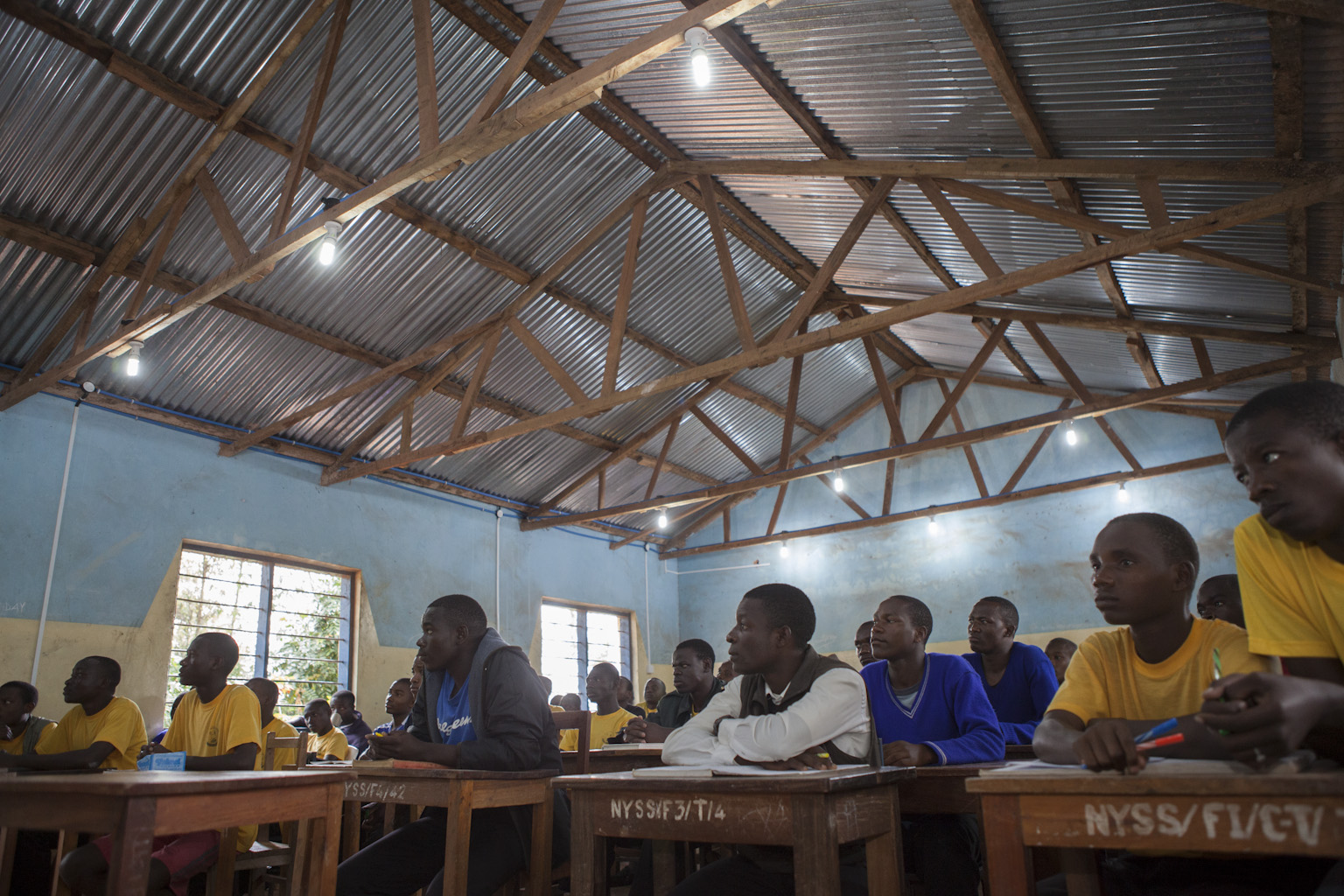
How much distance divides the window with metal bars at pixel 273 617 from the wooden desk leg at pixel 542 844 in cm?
632

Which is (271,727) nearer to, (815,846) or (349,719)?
(349,719)

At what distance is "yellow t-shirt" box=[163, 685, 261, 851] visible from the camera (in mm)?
3762

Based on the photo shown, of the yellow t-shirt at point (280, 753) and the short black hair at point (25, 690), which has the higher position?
the short black hair at point (25, 690)

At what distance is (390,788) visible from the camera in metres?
3.32

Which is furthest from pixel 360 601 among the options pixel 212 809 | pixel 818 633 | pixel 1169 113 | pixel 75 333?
pixel 1169 113

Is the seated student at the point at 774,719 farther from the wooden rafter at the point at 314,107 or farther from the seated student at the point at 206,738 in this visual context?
the wooden rafter at the point at 314,107

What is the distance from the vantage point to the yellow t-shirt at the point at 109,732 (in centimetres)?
401

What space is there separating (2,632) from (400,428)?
4.08 meters

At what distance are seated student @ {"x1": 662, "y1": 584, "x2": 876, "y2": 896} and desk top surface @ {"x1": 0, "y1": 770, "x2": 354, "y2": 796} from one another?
3.89 ft

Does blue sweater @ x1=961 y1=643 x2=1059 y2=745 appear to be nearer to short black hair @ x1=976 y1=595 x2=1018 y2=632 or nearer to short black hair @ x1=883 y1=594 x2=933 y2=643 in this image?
short black hair @ x1=976 y1=595 x2=1018 y2=632

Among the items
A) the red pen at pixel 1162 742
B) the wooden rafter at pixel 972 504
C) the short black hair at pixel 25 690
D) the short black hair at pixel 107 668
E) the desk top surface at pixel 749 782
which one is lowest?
the desk top surface at pixel 749 782

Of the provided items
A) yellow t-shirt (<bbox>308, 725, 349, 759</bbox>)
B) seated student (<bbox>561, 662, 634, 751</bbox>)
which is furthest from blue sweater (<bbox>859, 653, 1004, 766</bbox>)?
yellow t-shirt (<bbox>308, 725, 349, 759</bbox>)

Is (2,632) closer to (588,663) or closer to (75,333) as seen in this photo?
(75,333)

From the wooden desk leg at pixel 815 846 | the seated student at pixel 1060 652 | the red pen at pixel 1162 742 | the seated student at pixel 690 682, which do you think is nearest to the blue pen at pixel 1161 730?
the red pen at pixel 1162 742
